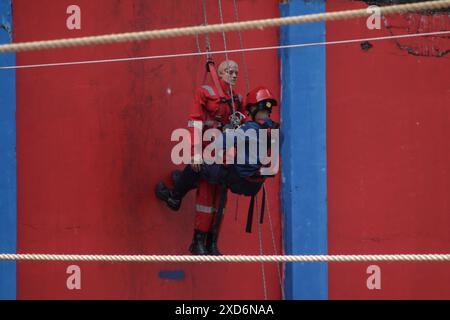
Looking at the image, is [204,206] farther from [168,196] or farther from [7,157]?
[7,157]

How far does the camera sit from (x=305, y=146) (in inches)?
173

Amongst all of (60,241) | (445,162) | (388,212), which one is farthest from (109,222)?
(445,162)

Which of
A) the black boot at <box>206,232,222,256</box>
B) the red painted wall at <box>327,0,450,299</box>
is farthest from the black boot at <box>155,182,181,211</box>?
the red painted wall at <box>327,0,450,299</box>

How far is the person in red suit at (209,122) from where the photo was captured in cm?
399

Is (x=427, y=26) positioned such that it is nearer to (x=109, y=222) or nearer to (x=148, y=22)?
(x=148, y=22)

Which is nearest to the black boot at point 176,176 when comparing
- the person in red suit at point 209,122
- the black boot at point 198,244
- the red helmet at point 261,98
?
the person in red suit at point 209,122

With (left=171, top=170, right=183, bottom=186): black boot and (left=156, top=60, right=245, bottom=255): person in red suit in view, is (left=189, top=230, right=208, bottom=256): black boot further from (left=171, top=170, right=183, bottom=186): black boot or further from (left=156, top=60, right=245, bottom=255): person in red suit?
(left=171, top=170, right=183, bottom=186): black boot

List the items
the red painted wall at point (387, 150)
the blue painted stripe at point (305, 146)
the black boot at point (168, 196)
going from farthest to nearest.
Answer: the red painted wall at point (387, 150) → the blue painted stripe at point (305, 146) → the black boot at point (168, 196)

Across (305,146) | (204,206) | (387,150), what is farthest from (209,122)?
(387,150)

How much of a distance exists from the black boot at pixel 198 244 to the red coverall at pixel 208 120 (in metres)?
0.03

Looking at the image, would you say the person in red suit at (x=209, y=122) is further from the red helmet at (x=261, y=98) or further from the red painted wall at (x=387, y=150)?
the red painted wall at (x=387, y=150)

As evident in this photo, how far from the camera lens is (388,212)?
4527 mm

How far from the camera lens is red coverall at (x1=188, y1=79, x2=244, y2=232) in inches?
157

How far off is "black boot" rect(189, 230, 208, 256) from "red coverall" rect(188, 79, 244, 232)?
30 mm
